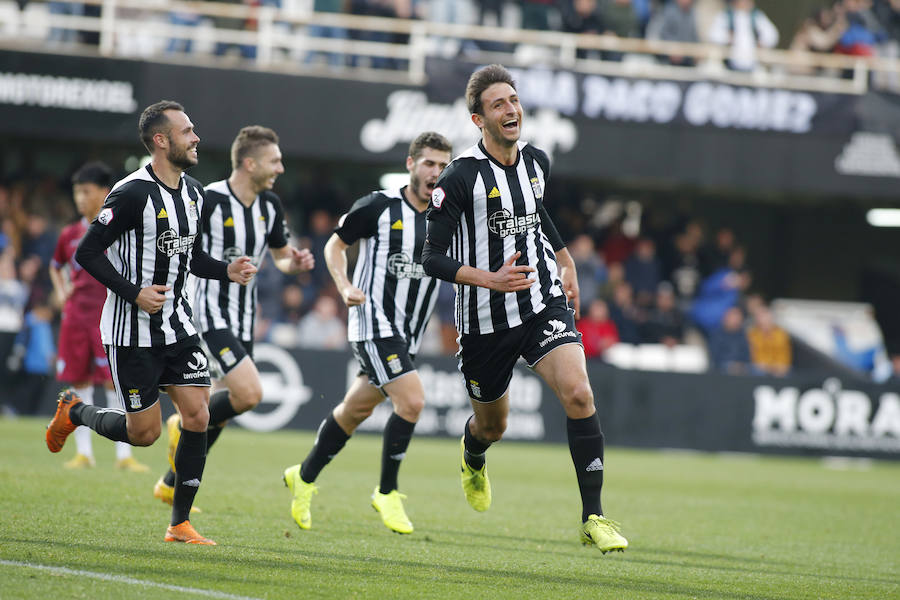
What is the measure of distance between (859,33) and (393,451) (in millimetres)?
15535

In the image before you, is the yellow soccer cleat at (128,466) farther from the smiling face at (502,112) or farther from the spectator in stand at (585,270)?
the spectator in stand at (585,270)

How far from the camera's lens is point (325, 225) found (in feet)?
59.5

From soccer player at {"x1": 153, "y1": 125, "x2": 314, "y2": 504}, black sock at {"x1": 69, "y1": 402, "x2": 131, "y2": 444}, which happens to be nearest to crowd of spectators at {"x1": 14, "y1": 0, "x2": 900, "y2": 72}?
soccer player at {"x1": 153, "y1": 125, "x2": 314, "y2": 504}

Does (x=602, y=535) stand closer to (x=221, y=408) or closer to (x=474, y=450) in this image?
(x=474, y=450)

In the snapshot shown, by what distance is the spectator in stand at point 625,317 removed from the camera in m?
18.2

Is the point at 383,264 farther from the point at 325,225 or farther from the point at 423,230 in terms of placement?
the point at 325,225

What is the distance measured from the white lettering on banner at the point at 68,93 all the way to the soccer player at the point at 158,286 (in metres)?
11.5

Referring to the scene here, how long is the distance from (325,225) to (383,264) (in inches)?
418

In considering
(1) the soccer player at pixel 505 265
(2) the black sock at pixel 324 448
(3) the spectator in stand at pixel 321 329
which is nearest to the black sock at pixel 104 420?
(2) the black sock at pixel 324 448

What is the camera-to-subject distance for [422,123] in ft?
58.3

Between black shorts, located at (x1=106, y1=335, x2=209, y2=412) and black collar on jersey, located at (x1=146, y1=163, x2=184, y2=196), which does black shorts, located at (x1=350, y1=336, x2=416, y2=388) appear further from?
black collar on jersey, located at (x1=146, y1=163, x2=184, y2=196)

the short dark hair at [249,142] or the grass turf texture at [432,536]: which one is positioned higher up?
the short dark hair at [249,142]

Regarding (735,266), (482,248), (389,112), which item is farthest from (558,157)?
(482,248)

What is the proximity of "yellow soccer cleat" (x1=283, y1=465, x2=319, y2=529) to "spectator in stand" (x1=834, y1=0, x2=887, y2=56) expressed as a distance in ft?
50.6
